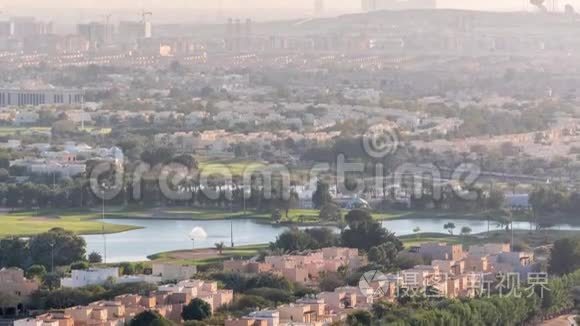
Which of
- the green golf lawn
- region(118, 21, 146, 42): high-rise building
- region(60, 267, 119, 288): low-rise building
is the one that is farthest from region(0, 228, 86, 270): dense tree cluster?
region(118, 21, 146, 42): high-rise building

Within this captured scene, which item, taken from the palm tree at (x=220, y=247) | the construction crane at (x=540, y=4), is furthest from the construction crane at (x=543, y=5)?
the palm tree at (x=220, y=247)

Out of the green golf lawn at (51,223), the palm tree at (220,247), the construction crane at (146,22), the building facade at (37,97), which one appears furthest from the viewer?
the construction crane at (146,22)

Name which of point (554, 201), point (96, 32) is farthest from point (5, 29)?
Answer: point (554, 201)

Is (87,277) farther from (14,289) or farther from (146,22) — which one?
(146,22)

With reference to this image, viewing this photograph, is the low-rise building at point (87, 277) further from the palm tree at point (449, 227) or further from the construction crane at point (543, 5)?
the construction crane at point (543, 5)

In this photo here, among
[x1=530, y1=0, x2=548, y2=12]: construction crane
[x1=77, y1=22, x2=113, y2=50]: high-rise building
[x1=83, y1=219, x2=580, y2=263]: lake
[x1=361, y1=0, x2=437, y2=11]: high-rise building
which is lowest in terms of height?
[x1=83, y1=219, x2=580, y2=263]: lake

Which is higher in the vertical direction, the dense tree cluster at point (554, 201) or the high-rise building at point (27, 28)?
the high-rise building at point (27, 28)

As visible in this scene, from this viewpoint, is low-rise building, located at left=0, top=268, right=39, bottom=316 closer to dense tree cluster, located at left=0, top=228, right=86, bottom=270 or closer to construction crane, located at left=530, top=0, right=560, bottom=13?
dense tree cluster, located at left=0, top=228, right=86, bottom=270

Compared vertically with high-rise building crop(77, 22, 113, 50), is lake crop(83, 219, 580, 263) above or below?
below

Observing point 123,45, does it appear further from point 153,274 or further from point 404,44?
point 153,274
